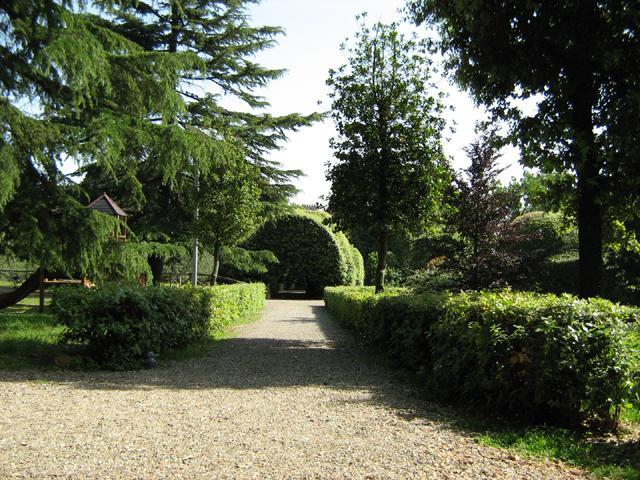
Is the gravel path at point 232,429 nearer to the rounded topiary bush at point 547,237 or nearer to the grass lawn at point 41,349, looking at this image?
the grass lawn at point 41,349

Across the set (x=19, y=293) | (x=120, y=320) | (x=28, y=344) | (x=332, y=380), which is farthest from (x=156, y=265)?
(x=332, y=380)

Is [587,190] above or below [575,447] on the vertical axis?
above

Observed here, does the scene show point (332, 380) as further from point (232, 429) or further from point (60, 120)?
point (60, 120)

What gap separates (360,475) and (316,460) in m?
0.42

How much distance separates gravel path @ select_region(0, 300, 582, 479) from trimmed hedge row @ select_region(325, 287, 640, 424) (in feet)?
2.00

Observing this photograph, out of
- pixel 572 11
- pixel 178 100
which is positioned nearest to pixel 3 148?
pixel 178 100

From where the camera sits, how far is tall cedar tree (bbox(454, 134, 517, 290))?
1377 cm

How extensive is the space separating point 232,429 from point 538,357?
9.65 feet

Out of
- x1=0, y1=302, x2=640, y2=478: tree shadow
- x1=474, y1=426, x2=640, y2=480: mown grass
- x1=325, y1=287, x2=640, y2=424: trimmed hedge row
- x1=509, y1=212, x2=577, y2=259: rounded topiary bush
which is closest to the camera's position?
x1=474, y1=426, x2=640, y2=480: mown grass

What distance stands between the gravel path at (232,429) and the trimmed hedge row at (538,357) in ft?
2.00

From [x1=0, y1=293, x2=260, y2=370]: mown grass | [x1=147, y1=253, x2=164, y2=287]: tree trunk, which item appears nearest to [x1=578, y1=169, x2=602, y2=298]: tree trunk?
[x1=0, y1=293, x2=260, y2=370]: mown grass

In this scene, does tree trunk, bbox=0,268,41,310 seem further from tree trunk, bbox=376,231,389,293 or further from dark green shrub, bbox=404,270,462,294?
dark green shrub, bbox=404,270,462,294

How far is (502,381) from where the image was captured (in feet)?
17.6

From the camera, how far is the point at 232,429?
473cm
